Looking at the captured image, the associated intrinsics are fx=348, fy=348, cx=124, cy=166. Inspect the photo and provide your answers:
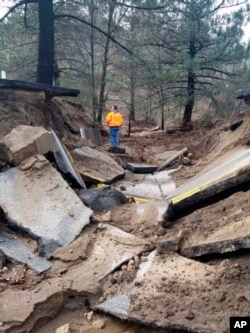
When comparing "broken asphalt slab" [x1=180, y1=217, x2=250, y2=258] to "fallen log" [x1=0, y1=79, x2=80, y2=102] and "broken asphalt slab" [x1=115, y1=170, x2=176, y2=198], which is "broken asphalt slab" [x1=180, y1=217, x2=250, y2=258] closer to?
"broken asphalt slab" [x1=115, y1=170, x2=176, y2=198]

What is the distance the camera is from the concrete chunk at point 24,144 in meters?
4.57

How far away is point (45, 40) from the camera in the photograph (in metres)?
10.0

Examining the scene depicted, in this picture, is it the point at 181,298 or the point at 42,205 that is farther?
the point at 42,205

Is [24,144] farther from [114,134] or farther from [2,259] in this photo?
[114,134]

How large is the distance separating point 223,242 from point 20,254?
188 cm

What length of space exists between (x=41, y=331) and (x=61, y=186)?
2.10 meters

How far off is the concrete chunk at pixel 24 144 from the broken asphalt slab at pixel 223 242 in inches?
99.1

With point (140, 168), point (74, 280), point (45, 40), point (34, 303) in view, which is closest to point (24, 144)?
point (74, 280)

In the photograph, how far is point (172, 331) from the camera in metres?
2.24

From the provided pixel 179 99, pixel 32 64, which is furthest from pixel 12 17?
pixel 179 99

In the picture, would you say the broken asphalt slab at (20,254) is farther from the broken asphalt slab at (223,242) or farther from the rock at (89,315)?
the broken asphalt slab at (223,242)

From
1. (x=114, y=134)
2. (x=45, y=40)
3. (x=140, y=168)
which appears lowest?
(x=140, y=168)

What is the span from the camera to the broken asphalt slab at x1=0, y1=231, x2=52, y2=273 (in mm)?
3174

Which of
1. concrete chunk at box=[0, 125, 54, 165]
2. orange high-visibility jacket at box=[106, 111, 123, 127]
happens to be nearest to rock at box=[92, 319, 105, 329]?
concrete chunk at box=[0, 125, 54, 165]
